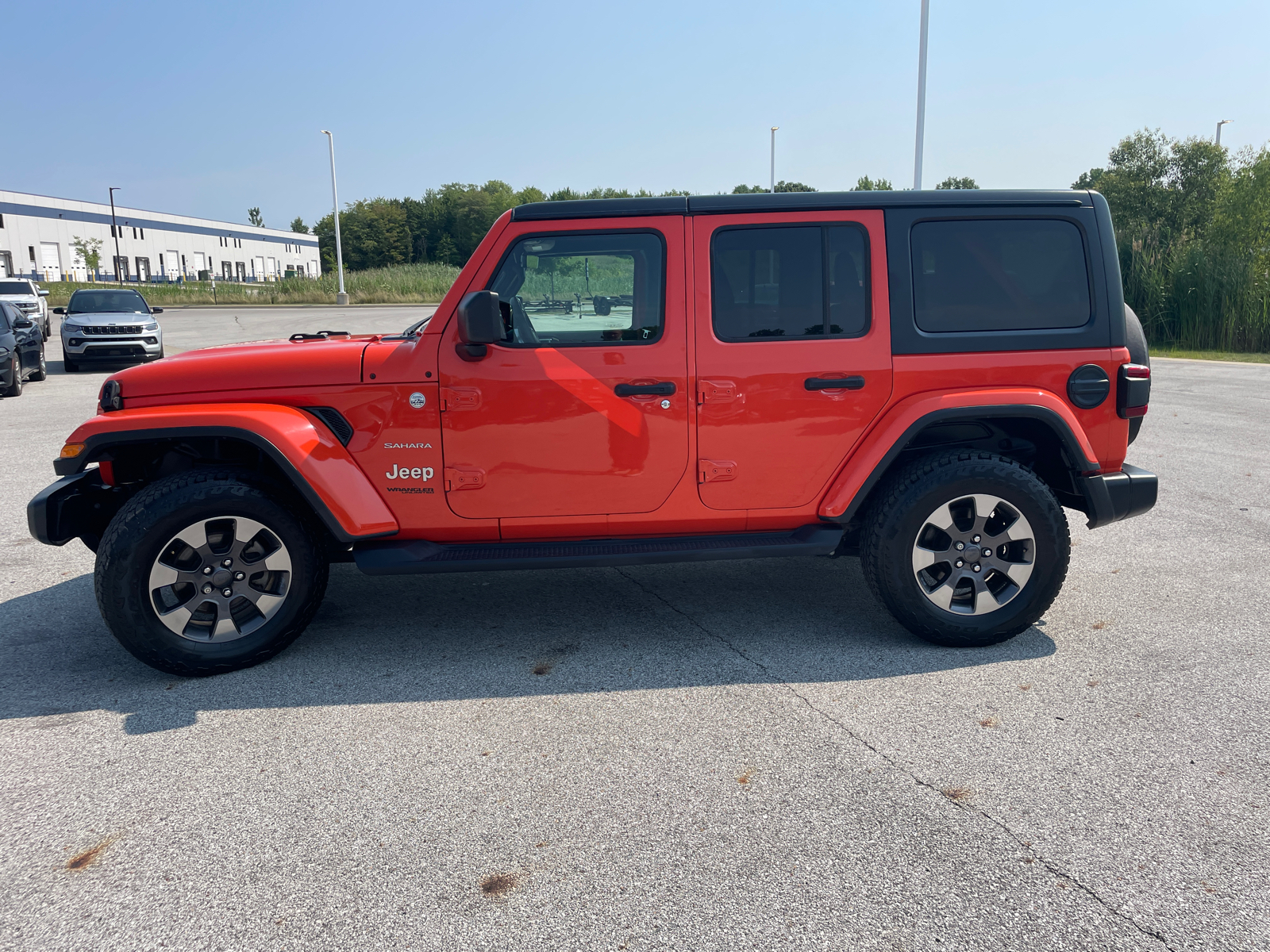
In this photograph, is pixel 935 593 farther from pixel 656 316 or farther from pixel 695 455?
pixel 656 316

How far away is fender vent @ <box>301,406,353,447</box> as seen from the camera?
392cm

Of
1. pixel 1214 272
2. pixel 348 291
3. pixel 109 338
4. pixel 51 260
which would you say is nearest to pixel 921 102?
pixel 1214 272

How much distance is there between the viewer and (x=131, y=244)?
94250 mm

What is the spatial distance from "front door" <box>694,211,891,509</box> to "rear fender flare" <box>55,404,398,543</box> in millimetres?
1536

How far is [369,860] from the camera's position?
8.54 feet

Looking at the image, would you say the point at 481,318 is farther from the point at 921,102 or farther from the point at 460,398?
the point at 921,102

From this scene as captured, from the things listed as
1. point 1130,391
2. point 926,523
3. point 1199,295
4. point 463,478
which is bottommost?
point 926,523

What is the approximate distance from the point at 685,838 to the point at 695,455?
1.81 m

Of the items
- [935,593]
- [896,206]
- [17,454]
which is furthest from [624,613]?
[17,454]

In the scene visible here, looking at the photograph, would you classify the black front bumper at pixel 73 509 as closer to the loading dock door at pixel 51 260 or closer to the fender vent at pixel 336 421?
the fender vent at pixel 336 421

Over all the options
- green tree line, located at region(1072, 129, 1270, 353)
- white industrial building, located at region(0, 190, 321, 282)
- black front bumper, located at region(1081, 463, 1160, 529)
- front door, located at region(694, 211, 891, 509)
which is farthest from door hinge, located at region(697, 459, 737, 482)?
white industrial building, located at region(0, 190, 321, 282)

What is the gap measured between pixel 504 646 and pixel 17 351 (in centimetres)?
1318

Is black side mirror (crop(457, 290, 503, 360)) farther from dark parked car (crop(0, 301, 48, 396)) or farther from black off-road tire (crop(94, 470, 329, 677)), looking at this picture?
dark parked car (crop(0, 301, 48, 396))

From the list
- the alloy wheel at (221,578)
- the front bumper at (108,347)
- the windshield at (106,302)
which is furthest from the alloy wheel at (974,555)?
the windshield at (106,302)
